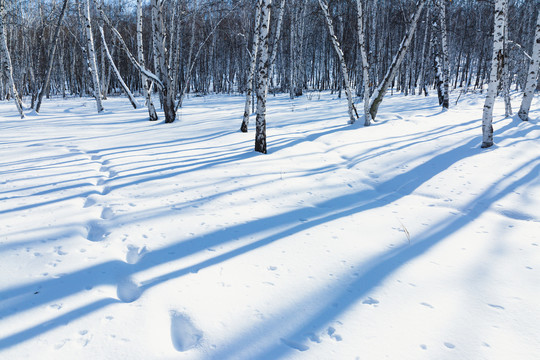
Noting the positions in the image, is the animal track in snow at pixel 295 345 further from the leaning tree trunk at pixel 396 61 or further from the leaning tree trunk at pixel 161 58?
the leaning tree trunk at pixel 161 58

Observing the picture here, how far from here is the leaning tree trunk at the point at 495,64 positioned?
19.4 feet

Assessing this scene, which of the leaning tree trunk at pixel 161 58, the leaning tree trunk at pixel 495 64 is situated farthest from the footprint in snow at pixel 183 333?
the leaning tree trunk at pixel 161 58

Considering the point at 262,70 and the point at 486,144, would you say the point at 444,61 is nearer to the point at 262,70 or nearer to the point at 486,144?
the point at 486,144

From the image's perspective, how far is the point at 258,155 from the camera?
643cm

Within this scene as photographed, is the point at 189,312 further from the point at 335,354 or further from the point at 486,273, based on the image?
the point at 486,273

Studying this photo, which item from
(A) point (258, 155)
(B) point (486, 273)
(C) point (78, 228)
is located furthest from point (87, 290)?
(A) point (258, 155)

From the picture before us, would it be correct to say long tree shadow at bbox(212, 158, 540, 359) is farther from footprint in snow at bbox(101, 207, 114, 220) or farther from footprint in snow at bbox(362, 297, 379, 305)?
footprint in snow at bbox(101, 207, 114, 220)

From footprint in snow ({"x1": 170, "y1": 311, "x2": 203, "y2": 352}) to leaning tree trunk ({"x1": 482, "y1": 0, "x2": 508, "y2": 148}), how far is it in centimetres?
657

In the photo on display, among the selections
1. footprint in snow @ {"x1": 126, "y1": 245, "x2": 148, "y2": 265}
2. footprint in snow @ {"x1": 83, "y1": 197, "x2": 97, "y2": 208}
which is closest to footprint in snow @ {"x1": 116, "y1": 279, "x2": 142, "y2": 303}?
footprint in snow @ {"x1": 126, "y1": 245, "x2": 148, "y2": 265}

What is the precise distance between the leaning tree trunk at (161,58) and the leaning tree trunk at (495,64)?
852cm

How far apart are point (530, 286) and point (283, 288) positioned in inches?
78.5

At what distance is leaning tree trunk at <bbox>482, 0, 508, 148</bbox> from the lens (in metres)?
5.91

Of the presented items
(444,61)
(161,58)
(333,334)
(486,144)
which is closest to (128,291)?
(333,334)

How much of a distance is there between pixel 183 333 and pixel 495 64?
726cm
